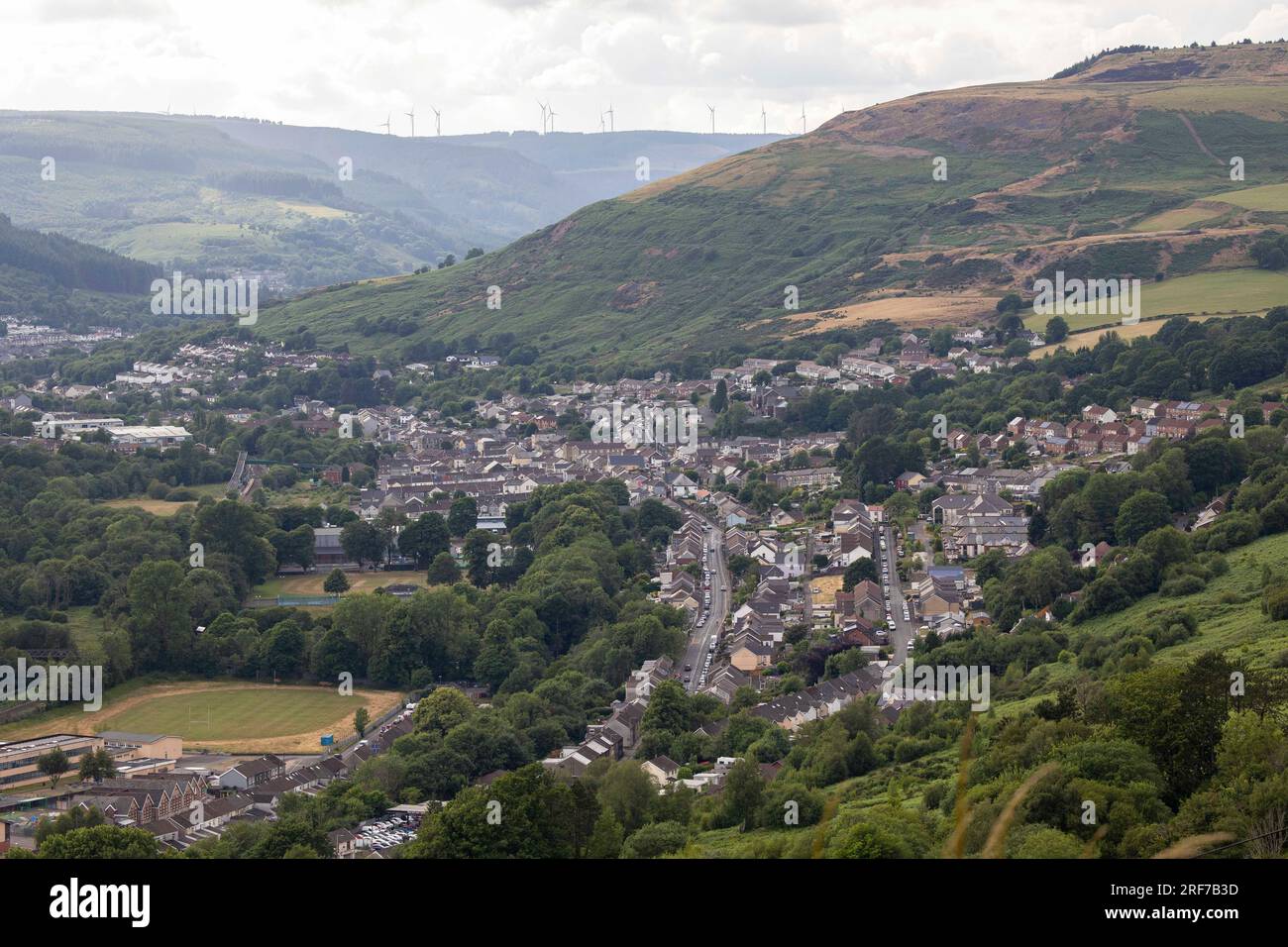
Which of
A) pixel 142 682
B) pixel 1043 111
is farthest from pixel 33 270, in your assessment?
pixel 142 682

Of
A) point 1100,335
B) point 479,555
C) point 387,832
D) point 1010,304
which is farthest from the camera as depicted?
point 1010,304

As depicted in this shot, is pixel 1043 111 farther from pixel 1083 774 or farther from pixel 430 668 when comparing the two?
pixel 1083 774

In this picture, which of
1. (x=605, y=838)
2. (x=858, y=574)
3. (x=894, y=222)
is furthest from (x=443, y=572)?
(x=894, y=222)

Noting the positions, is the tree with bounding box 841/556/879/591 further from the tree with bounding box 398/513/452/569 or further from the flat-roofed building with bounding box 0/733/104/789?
the flat-roofed building with bounding box 0/733/104/789

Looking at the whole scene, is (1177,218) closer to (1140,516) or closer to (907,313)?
(907,313)

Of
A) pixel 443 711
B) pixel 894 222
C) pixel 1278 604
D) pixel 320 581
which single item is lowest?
pixel 443 711

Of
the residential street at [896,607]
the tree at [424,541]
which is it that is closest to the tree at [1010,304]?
the residential street at [896,607]

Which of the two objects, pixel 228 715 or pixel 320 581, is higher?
pixel 320 581

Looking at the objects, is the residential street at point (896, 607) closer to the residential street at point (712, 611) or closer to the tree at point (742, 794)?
the residential street at point (712, 611)
